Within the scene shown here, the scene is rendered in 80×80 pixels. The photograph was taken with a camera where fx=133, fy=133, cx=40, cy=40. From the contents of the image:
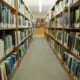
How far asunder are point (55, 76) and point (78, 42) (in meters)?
1.01

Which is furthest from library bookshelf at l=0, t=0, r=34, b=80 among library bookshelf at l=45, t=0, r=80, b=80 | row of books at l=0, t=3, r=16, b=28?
library bookshelf at l=45, t=0, r=80, b=80

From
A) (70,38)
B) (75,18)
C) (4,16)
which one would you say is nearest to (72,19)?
(75,18)

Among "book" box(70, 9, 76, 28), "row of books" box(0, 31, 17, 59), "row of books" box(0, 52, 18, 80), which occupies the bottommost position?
"row of books" box(0, 52, 18, 80)

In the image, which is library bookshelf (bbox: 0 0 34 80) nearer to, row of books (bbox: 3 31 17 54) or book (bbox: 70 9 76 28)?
row of books (bbox: 3 31 17 54)

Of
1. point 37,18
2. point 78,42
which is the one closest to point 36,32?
point 37,18

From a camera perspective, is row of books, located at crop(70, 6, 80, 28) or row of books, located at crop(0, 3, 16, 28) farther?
row of books, located at crop(70, 6, 80, 28)

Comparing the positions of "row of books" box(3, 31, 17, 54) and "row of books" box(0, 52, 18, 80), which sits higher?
"row of books" box(3, 31, 17, 54)

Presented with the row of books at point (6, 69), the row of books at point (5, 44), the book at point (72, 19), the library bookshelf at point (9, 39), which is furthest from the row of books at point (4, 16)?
the book at point (72, 19)

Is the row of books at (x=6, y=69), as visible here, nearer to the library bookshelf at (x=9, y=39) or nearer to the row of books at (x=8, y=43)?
the library bookshelf at (x=9, y=39)

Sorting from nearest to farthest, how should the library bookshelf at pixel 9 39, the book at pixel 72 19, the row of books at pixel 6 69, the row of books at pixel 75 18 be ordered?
the row of books at pixel 6 69 → the library bookshelf at pixel 9 39 → the row of books at pixel 75 18 → the book at pixel 72 19

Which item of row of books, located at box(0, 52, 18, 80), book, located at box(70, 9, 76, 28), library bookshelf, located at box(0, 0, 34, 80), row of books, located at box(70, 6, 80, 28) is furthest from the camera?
book, located at box(70, 9, 76, 28)

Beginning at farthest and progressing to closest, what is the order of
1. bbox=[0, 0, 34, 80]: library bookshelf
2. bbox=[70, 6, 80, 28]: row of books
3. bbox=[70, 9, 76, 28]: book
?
bbox=[70, 9, 76, 28]: book
bbox=[70, 6, 80, 28]: row of books
bbox=[0, 0, 34, 80]: library bookshelf

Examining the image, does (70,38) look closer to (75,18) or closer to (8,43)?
(75,18)

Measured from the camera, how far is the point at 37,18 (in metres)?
17.5
